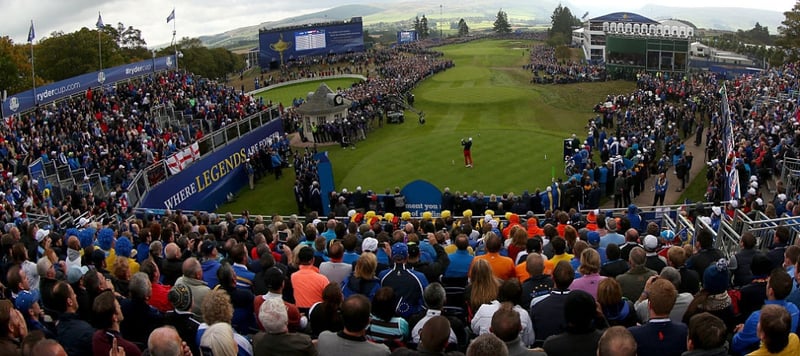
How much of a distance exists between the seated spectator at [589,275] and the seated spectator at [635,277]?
390 mm

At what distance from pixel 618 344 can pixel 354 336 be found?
222 cm

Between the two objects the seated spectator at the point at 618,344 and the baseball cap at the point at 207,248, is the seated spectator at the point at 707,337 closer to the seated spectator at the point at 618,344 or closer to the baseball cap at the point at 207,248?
the seated spectator at the point at 618,344

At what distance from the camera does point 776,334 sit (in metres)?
4.85

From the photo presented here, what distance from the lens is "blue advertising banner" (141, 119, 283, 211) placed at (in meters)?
23.5

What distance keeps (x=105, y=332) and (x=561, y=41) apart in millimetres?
114570

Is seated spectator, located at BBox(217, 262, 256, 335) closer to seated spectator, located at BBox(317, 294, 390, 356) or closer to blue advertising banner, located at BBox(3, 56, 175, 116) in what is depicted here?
seated spectator, located at BBox(317, 294, 390, 356)

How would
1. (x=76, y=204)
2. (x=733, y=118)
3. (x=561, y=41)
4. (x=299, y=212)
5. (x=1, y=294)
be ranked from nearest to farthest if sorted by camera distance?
(x=1, y=294) → (x=76, y=204) → (x=299, y=212) → (x=733, y=118) → (x=561, y=41)

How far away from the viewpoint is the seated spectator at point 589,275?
699 centimetres

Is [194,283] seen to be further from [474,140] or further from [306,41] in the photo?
[306,41]

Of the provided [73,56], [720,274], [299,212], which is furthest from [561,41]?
[720,274]

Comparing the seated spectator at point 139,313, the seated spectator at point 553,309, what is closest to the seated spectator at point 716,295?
the seated spectator at point 553,309

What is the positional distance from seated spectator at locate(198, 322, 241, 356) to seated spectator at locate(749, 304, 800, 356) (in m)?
4.46

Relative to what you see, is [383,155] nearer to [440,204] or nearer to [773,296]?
[440,204]

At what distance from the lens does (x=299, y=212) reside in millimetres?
24531
